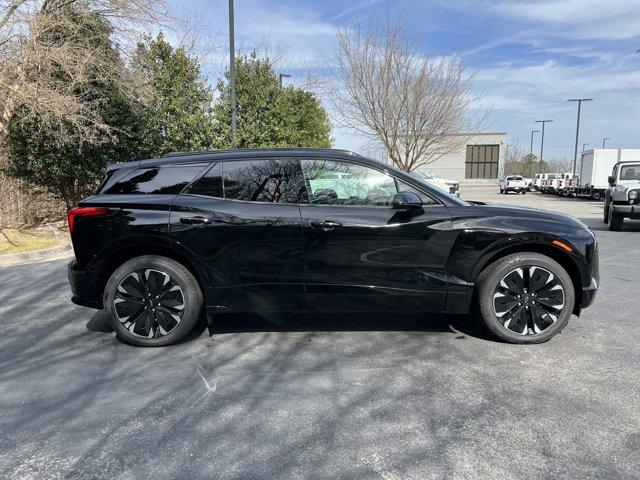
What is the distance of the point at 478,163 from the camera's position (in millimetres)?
69000

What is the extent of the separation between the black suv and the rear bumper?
1 centimetres

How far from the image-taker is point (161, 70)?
1370 centimetres

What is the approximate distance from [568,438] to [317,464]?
4.74ft

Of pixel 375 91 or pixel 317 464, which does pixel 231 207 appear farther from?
pixel 375 91

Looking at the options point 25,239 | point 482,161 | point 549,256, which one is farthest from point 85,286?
point 482,161

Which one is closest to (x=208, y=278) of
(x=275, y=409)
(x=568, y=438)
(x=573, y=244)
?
(x=275, y=409)

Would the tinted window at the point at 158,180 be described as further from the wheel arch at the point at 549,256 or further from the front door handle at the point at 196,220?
the wheel arch at the point at 549,256

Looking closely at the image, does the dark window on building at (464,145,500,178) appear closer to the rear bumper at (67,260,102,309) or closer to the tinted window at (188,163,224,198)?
the tinted window at (188,163,224,198)

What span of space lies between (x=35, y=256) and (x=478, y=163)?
2651 inches

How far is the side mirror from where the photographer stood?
12.5 ft

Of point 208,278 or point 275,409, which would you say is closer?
point 275,409

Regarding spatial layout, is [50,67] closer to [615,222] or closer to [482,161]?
[615,222]

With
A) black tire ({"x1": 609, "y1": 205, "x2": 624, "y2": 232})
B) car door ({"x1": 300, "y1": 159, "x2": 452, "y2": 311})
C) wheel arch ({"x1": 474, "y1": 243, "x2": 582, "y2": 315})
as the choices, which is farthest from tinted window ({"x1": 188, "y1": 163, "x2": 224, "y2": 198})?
black tire ({"x1": 609, "y1": 205, "x2": 624, "y2": 232})

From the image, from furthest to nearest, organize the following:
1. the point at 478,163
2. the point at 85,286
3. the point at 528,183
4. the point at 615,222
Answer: the point at 478,163, the point at 528,183, the point at 615,222, the point at 85,286
